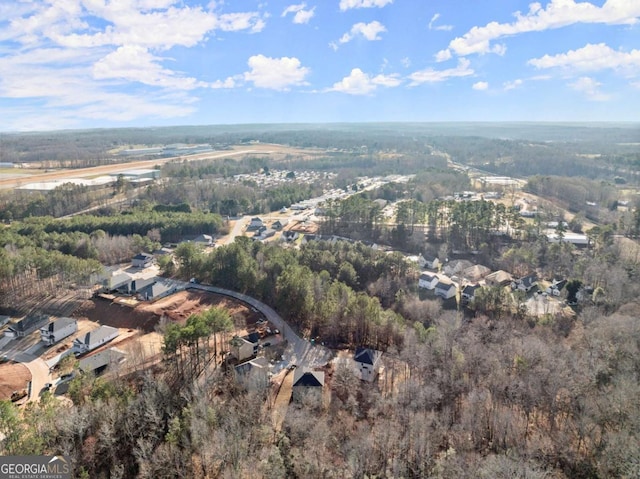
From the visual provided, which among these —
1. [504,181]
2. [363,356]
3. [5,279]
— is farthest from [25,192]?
[504,181]

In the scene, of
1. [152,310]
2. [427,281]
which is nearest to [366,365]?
[427,281]

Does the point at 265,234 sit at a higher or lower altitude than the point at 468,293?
higher

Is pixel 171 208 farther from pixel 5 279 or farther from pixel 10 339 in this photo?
pixel 10 339

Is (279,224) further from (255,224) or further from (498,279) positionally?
(498,279)

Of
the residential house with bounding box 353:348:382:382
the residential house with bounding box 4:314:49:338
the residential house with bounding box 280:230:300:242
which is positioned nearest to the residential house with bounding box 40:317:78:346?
the residential house with bounding box 4:314:49:338

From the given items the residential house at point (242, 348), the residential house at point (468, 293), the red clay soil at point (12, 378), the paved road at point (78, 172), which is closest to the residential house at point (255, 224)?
the residential house at point (468, 293)

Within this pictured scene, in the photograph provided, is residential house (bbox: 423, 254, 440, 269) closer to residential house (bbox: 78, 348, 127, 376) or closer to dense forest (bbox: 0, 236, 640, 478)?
dense forest (bbox: 0, 236, 640, 478)

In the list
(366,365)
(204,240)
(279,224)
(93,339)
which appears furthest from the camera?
(279,224)
